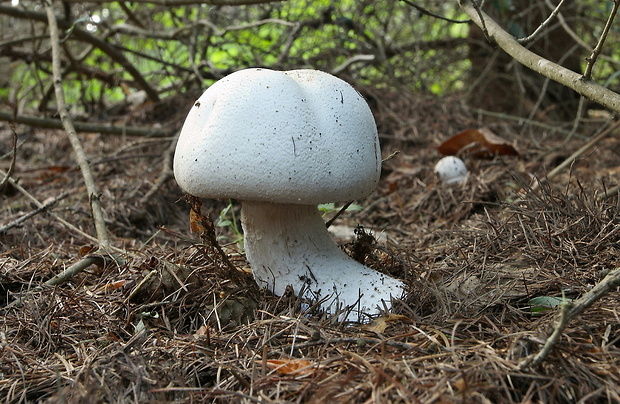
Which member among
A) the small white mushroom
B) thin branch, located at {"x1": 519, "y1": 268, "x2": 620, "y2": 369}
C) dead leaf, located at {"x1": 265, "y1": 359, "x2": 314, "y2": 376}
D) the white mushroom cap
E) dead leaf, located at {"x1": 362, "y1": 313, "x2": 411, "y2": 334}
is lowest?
the small white mushroom

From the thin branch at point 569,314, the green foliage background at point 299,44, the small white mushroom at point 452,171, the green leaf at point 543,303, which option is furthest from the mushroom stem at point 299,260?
the green foliage background at point 299,44

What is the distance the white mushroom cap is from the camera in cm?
184

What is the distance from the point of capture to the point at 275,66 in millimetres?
5336

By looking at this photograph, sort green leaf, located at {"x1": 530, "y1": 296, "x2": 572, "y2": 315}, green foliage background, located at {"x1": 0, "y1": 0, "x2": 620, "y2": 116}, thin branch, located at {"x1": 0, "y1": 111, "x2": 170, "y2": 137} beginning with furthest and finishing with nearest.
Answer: green foliage background, located at {"x1": 0, "y1": 0, "x2": 620, "y2": 116}, thin branch, located at {"x1": 0, "y1": 111, "x2": 170, "y2": 137}, green leaf, located at {"x1": 530, "y1": 296, "x2": 572, "y2": 315}

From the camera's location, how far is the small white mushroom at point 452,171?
3912 millimetres

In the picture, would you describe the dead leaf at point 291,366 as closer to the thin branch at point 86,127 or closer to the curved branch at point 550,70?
the curved branch at point 550,70

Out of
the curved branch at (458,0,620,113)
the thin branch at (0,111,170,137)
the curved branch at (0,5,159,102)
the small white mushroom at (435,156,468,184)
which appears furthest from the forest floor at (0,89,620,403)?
the curved branch at (0,5,159,102)

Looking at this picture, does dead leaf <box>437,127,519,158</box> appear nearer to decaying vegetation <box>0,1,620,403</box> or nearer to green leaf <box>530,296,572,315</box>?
decaying vegetation <box>0,1,620,403</box>

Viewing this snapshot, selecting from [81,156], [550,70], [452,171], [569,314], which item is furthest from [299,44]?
[569,314]

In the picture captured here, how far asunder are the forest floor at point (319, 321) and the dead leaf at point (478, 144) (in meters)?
0.82

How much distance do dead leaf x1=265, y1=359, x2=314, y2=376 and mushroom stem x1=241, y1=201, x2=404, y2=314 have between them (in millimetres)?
554

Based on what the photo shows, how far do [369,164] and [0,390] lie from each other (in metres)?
1.44

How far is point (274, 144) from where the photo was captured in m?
1.85

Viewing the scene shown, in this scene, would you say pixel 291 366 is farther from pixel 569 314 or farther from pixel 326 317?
pixel 569 314
